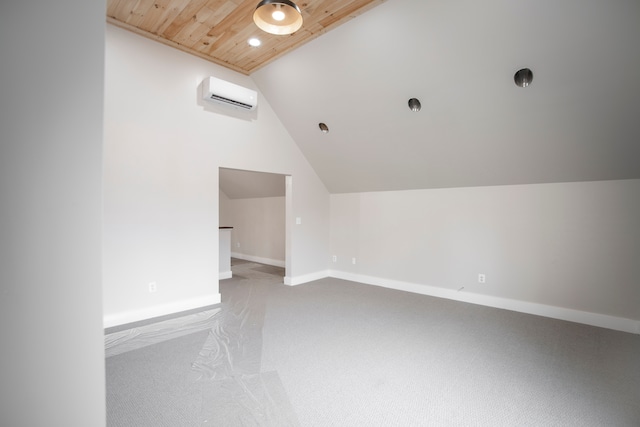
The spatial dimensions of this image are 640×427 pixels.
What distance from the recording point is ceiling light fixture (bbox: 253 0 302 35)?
2.30 meters

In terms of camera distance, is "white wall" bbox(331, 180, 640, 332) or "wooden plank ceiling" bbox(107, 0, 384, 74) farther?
"white wall" bbox(331, 180, 640, 332)

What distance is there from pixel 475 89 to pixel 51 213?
3.40 meters

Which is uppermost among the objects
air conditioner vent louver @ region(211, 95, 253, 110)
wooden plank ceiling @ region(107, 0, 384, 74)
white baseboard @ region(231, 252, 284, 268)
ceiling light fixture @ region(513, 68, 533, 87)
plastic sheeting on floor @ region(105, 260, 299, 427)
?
wooden plank ceiling @ region(107, 0, 384, 74)

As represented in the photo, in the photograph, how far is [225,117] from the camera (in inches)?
164

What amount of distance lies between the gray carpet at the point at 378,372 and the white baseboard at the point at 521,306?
0.18 m

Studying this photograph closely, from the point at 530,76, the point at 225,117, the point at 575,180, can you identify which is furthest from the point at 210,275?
the point at 575,180

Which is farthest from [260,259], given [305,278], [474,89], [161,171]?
[474,89]

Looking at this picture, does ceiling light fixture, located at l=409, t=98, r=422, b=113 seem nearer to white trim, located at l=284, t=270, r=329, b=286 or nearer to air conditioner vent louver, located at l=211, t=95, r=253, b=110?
air conditioner vent louver, located at l=211, t=95, r=253, b=110

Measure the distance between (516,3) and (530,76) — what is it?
0.65 metres

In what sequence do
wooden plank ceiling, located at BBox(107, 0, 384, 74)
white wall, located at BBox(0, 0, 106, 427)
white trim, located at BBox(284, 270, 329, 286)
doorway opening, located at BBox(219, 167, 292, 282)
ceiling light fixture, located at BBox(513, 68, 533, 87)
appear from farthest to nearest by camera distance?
doorway opening, located at BBox(219, 167, 292, 282) < white trim, located at BBox(284, 270, 329, 286) < wooden plank ceiling, located at BBox(107, 0, 384, 74) < ceiling light fixture, located at BBox(513, 68, 533, 87) < white wall, located at BBox(0, 0, 106, 427)

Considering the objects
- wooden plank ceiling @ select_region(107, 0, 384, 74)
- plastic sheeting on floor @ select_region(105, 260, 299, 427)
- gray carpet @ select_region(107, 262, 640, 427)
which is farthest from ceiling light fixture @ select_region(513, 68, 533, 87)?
plastic sheeting on floor @ select_region(105, 260, 299, 427)

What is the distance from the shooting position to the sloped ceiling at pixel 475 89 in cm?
242

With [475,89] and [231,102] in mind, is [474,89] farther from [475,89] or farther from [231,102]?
[231,102]

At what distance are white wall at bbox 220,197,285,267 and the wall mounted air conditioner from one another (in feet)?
9.42
